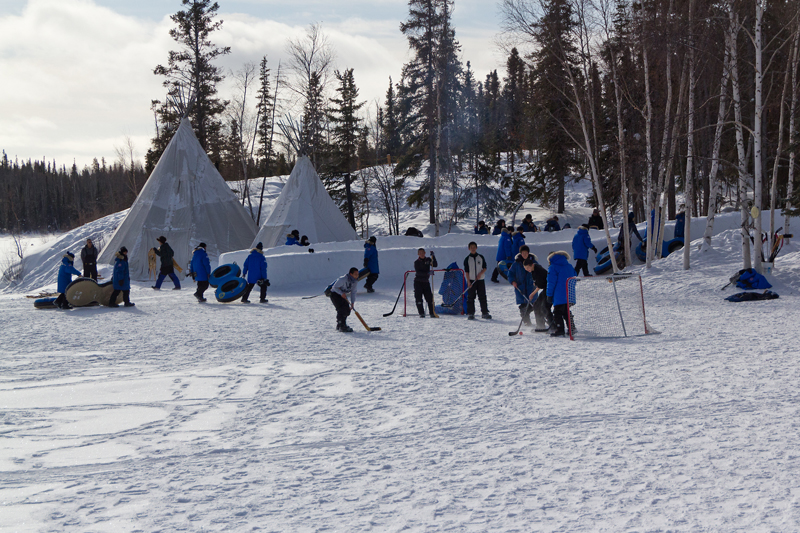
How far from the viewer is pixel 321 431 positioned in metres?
4.66

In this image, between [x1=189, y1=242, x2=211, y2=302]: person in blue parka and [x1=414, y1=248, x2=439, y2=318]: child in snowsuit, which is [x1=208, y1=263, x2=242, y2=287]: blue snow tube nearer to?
[x1=189, y1=242, x2=211, y2=302]: person in blue parka

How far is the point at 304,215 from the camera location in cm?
2238

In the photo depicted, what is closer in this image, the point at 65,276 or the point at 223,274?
the point at 65,276

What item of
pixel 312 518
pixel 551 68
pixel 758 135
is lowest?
pixel 312 518

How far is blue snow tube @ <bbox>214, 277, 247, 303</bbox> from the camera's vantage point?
1348 cm

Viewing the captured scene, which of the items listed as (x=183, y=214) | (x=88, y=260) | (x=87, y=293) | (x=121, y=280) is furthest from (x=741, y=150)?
(x=183, y=214)

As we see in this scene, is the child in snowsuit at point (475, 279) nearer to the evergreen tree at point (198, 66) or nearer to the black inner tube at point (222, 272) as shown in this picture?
the black inner tube at point (222, 272)

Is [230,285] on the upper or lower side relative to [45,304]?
upper

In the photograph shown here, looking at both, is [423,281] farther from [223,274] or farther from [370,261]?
[223,274]

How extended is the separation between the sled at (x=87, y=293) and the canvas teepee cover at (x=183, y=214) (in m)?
6.69

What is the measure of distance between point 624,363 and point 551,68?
11.7 m

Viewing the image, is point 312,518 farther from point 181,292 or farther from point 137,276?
point 137,276

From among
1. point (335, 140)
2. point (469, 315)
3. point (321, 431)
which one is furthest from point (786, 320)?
point (335, 140)

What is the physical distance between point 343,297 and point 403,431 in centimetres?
483
